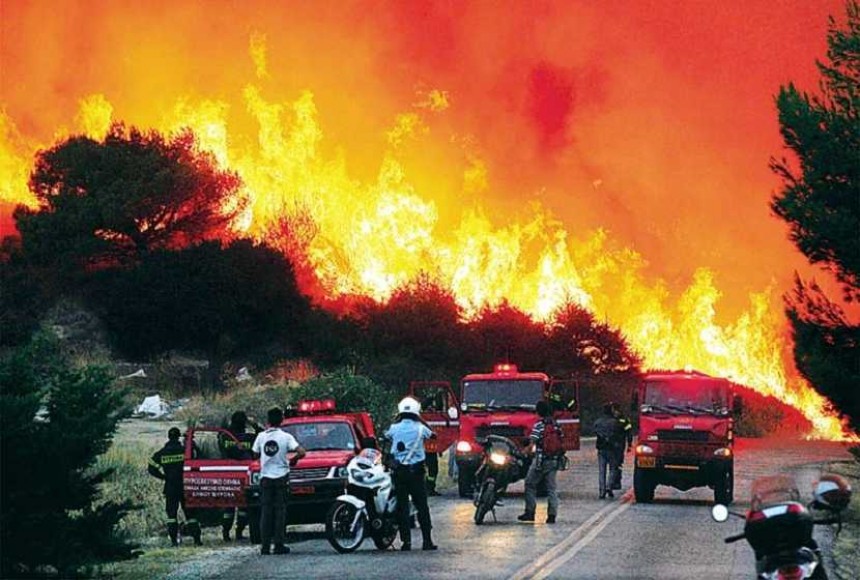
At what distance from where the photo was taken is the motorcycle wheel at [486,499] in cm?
2708

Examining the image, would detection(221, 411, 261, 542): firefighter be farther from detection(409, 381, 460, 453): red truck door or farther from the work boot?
detection(409, 381, 460, 453): red truck door

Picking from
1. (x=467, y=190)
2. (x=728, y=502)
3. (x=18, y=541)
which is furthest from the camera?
(x=467, y=190)

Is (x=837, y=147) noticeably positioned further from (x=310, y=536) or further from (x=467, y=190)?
(x=467, y=190)

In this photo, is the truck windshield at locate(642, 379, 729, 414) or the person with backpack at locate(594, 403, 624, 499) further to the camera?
the person with backpack at locate(594, 403, 624, 499)

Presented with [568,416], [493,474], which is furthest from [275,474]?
[568,416]

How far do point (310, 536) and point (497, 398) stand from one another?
8.97 meters

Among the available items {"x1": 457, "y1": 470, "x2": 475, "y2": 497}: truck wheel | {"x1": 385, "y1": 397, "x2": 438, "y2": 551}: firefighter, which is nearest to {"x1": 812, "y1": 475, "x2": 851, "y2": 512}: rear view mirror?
{"x1": 385, "y1": 397, "x2": 438, "y2": 551}: firefighter

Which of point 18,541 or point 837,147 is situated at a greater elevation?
point 837,147

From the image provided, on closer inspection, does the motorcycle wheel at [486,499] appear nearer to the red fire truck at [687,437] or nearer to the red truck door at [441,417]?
the red fire truck at [687,437]

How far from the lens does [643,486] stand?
3250cm

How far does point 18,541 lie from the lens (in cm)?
1869

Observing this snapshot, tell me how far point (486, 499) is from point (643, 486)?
21.0 feet

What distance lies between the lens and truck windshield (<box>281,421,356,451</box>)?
A: 2581cm

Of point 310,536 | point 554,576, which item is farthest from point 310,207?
point 554,576
